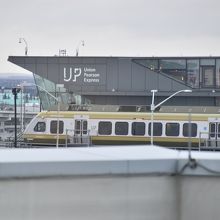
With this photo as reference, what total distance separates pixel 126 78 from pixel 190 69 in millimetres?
7022

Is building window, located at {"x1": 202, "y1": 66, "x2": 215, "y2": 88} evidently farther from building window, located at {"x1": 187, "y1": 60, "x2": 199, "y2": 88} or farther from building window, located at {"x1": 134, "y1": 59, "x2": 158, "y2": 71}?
building window, located at {"x1": 134, "y1": 59, "x2": 158, "y2": 71}

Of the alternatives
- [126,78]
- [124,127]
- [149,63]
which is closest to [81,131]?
[124,127]

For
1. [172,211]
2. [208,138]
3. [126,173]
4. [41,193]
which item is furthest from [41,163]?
[208,138]

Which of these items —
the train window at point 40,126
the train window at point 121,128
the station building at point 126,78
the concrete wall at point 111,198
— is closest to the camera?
A: the concrete wall at point 111,198

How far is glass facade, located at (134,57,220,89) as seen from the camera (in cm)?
6147

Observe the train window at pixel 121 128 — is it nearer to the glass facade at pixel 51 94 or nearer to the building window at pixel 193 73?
the glass facade at pixel 51 94

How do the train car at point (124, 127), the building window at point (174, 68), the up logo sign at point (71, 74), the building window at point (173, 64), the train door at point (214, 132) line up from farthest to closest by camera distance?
the up logo sign at point (71, 74), the building window at point (174, 68), the building window at point (173, 64), the train car at point (124, 127), the train door at point (214, 132)

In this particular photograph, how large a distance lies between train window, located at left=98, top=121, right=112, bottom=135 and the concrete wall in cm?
3898

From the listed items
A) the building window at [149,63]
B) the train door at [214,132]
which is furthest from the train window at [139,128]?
the building window at [149,63]

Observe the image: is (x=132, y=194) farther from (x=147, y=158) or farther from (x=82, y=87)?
(x=82, y=87)

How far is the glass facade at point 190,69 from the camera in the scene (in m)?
61.5

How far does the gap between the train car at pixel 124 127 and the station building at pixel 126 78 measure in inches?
745

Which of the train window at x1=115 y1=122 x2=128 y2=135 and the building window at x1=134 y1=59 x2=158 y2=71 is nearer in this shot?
the train window at x1=115 y1=122 x2=128 y2=135

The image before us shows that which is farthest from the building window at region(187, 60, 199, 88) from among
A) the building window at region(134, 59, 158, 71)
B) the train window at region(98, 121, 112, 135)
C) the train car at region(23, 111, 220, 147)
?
the train window at region(98, 121, 112, 135)
